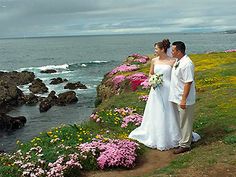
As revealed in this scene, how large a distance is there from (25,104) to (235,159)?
39.2 m

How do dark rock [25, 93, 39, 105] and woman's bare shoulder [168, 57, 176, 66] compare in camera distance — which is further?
dark rock [25, 93, 39, 105]

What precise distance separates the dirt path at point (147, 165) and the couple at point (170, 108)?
333 mm

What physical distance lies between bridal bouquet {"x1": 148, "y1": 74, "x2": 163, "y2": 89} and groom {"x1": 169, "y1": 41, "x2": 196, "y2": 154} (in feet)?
2.62

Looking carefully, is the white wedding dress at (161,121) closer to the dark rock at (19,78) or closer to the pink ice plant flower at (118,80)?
the pink ice plant flower at (118,80)

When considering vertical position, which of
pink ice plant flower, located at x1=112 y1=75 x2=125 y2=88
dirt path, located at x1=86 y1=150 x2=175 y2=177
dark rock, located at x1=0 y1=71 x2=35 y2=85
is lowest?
dark rock, located at x1=0 y1=71 x2=35 y2=85

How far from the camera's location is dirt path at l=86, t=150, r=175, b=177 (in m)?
11.5

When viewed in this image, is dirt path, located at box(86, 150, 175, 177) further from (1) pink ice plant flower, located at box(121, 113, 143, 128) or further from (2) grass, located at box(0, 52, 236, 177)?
(1) pink ice plant flower, located at box(121, 113, 143, 128)

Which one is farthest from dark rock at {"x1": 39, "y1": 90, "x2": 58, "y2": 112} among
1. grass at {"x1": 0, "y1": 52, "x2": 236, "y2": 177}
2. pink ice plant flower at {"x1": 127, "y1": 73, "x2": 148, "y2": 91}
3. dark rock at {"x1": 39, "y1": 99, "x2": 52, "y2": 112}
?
grass at {"x1": 0, "y1": 52, "x2": 236, "y2": 177}

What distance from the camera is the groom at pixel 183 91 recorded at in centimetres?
1183

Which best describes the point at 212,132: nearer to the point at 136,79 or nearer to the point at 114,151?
the point at 114,151

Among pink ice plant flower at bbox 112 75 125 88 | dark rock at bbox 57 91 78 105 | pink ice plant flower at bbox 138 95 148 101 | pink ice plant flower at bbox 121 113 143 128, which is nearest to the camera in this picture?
pink ice plant flower at bbox 121 113 143 128

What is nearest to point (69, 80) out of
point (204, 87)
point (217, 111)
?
point (204, 87)

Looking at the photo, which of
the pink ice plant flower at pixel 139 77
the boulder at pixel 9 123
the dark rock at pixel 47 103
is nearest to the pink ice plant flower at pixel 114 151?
the pink ice plant flower at pixel 139 77

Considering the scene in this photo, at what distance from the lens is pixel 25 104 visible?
4744cm
